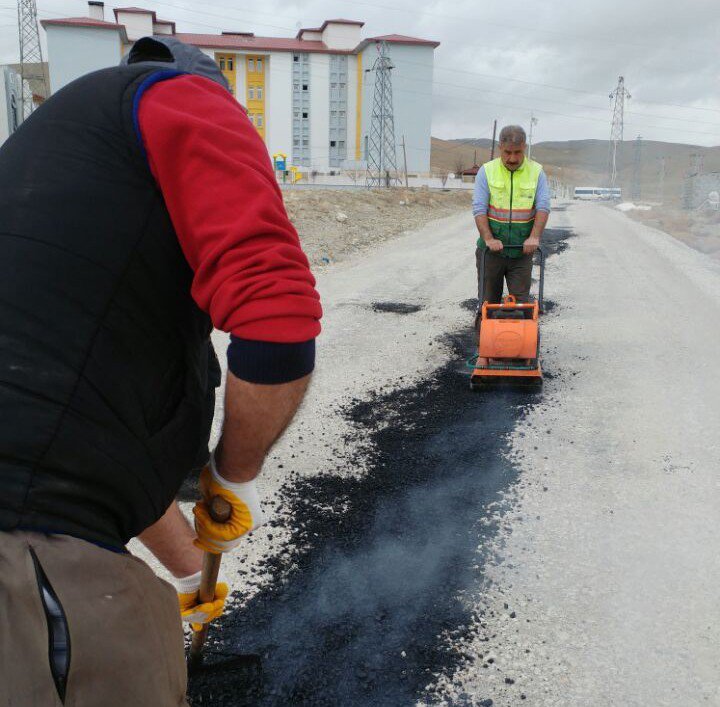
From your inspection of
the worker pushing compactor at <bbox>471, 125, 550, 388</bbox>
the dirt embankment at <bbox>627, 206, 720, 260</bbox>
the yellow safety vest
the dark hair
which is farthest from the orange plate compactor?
the dirt embankment at <bbox>627, 206, 720, 260</bbox>

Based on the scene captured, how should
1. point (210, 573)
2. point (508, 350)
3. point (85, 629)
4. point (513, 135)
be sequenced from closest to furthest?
point (85, 629) → point (210, 573) → point (508, 350) → point (513, 135)

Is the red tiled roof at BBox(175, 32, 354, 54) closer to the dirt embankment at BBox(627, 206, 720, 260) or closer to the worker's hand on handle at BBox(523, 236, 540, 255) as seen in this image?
the dirt embankment at BBox(627, 206, 720, 260)

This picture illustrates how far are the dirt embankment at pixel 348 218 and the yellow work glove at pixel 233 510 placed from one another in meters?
10.8

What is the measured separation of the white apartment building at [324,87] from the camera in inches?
2191

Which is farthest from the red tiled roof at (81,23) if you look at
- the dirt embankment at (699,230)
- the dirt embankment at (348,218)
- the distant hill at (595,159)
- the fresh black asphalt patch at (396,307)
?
the distant hill at (595,159)

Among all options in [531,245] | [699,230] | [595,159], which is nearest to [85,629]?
[531,245]

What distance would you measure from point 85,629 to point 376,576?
203 cm

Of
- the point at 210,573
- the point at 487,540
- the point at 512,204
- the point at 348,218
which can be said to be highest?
the point at 512,204

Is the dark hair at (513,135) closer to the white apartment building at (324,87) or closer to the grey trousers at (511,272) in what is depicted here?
the grey trousers at (511,272)

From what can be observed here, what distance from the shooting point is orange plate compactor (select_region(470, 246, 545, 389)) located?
541 cm

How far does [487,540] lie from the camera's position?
10.9ft

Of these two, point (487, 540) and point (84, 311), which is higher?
point (84, 311)

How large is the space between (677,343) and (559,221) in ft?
55.0

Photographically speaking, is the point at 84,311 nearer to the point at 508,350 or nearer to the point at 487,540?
the point at 487,540
